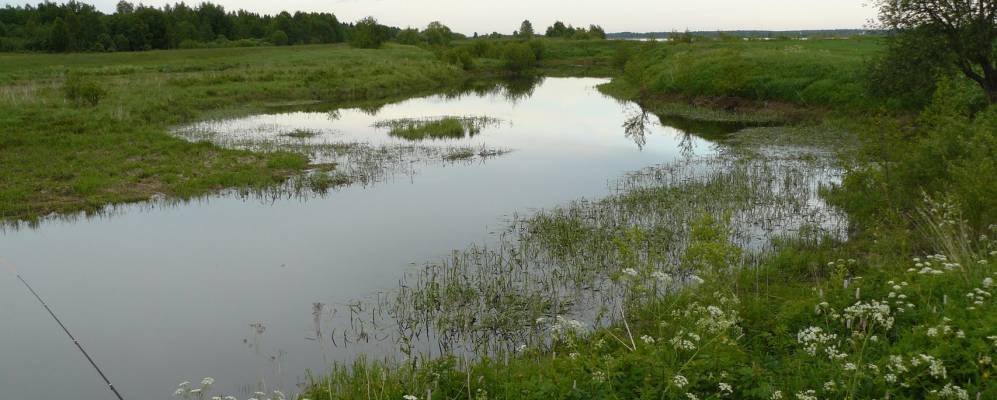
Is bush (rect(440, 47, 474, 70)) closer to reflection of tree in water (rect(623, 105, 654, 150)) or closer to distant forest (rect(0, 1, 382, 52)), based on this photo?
distant forest (rect(0, 1, 382, 52))

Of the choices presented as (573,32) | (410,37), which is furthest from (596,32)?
(410,37)

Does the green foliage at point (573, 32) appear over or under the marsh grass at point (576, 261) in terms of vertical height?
over

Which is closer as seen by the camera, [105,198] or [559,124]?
[105,198]

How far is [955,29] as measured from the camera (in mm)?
23312

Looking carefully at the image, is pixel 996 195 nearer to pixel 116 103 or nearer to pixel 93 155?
pixel 93 155

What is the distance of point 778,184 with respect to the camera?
18719mm

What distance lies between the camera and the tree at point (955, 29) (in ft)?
74.9

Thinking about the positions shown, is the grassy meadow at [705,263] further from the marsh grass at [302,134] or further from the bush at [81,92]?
the marsh grass at [302,134]

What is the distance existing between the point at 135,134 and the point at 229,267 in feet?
53.5

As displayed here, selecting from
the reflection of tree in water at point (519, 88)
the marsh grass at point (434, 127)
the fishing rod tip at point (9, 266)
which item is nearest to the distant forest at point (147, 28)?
the reflection of tree in water at point (519, 88)

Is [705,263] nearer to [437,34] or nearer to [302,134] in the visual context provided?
[302,134]

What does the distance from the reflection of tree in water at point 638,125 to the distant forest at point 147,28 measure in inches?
3415

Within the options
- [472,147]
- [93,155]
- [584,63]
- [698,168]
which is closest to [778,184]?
[698,168]

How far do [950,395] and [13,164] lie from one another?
78.5 feet
